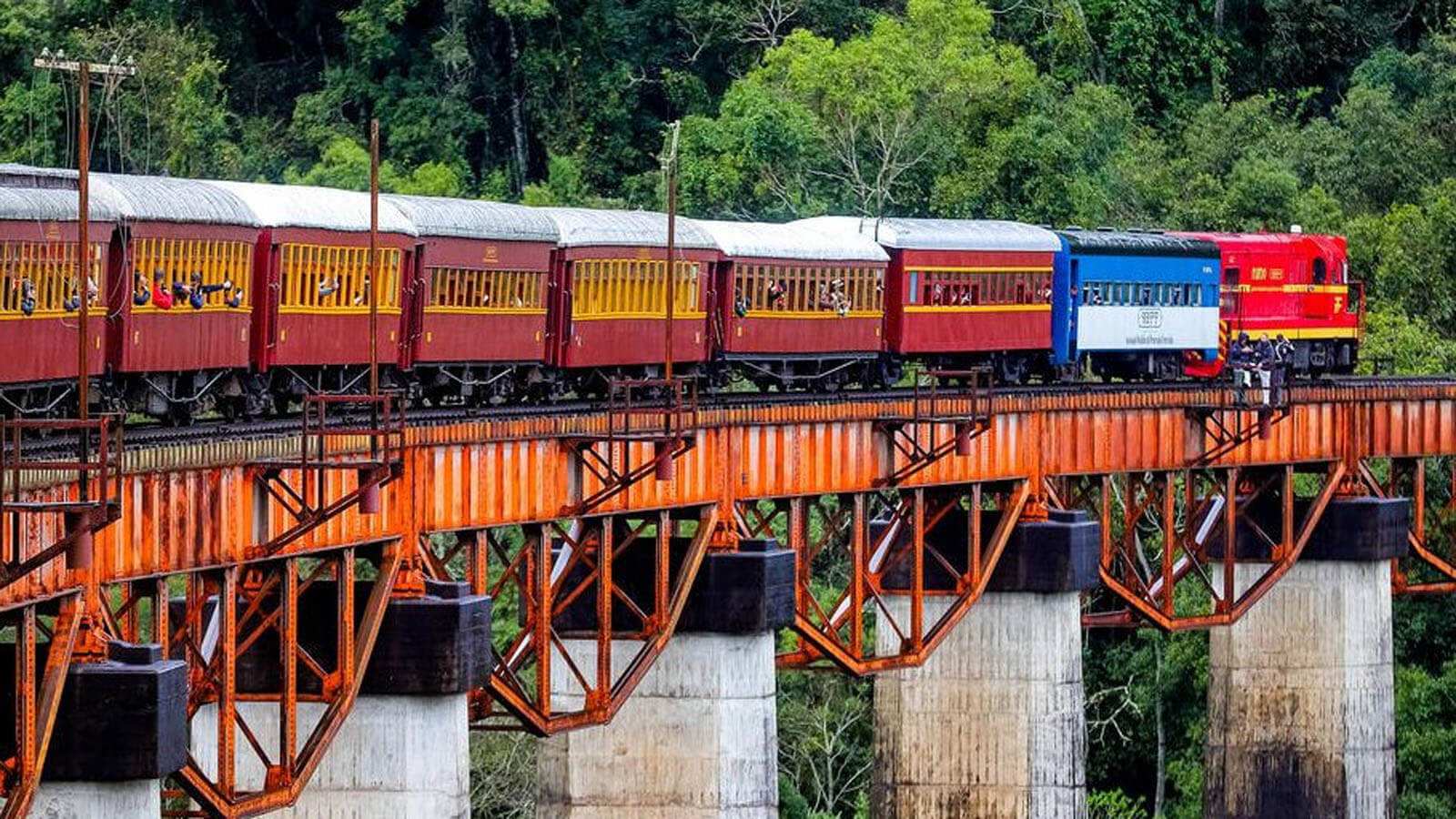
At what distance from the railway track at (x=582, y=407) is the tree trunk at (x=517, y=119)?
3556cm

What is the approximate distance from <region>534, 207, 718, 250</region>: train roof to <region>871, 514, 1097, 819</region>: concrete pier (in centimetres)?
611

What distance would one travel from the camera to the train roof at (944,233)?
6125 cm

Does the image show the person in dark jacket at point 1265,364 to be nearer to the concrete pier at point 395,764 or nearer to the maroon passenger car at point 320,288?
the maroon passenger car at point 320,288

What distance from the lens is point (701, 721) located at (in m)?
48.7

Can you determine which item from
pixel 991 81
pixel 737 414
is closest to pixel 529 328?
pixel 737 414

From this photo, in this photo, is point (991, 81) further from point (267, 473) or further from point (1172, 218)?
point (267, 473)

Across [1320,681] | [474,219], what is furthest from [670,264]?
[1320,681]

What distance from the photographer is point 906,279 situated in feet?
199

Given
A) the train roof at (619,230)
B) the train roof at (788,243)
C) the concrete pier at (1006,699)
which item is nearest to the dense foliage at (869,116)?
the train roof at (788,243)

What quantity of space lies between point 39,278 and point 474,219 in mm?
12428

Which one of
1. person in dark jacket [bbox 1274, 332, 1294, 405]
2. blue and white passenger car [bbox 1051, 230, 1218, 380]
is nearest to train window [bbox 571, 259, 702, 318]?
blue and white passenger car [bbox 1051, 230, 1218, 380]

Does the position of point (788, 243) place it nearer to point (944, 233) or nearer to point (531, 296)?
point (944, 233)

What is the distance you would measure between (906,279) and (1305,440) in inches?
322

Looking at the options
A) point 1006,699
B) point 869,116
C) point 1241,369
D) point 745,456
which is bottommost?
point 1006,699
